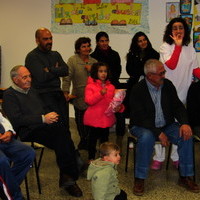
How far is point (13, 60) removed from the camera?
6.11 m

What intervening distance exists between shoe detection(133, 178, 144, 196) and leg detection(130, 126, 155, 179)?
4 centimetres

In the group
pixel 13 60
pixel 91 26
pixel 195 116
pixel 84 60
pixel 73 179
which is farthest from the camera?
pixel 13 60

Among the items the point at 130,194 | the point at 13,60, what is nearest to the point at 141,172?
the point at 130,194

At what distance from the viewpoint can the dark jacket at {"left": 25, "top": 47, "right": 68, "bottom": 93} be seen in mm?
3467

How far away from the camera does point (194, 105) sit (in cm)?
333

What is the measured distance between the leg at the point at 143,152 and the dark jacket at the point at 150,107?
0.09 meters

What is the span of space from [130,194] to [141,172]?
0.21 metres

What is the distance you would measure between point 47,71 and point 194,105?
1.46 metres

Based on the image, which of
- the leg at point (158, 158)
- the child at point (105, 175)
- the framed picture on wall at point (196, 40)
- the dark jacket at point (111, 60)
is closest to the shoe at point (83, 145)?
the dark jacket at point (111, 60)

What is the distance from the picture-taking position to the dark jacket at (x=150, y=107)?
3.14 meters

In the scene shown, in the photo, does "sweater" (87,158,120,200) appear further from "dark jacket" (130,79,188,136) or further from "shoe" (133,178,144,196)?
"dark jacket" (130,79,188,136)

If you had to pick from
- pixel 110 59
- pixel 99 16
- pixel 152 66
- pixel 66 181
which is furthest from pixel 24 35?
pixel 66 181

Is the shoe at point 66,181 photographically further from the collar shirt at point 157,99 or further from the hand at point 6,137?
the collar shirt at point 157,99

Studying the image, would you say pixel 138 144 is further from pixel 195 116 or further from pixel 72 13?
pixel 72 13
